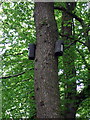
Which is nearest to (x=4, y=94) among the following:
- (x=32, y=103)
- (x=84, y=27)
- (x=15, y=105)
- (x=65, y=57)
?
(x=15, y=105)

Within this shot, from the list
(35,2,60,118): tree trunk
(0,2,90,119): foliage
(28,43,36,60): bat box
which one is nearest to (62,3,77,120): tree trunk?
(0,2,90,119): foliage

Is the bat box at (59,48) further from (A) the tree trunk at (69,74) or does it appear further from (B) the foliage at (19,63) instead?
(B) the foliage at (19,63)

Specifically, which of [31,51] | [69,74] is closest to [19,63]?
[69,74]

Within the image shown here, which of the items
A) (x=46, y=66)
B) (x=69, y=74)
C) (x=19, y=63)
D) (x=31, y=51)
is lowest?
(x=69, y=74)

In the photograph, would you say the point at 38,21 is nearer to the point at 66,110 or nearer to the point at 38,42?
the point at 38,42

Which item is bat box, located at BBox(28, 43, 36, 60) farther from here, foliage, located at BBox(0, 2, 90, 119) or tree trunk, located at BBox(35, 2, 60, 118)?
foliage, located at BBox(0, 2, 90, 119)

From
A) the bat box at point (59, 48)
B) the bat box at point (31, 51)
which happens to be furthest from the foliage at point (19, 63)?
the bat box at point (59, 48)

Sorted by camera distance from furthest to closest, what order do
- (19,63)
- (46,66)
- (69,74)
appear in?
(69,74)
(19,63)
(46,66)

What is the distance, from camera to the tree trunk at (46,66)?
10.6ft

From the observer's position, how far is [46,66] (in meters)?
3.43

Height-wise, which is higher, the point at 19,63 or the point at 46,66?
the point at 19,63

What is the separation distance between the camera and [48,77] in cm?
336

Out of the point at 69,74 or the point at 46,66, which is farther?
the point at 69,74

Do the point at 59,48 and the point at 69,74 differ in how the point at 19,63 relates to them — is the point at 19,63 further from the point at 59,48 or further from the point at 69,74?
the point at 59,48
